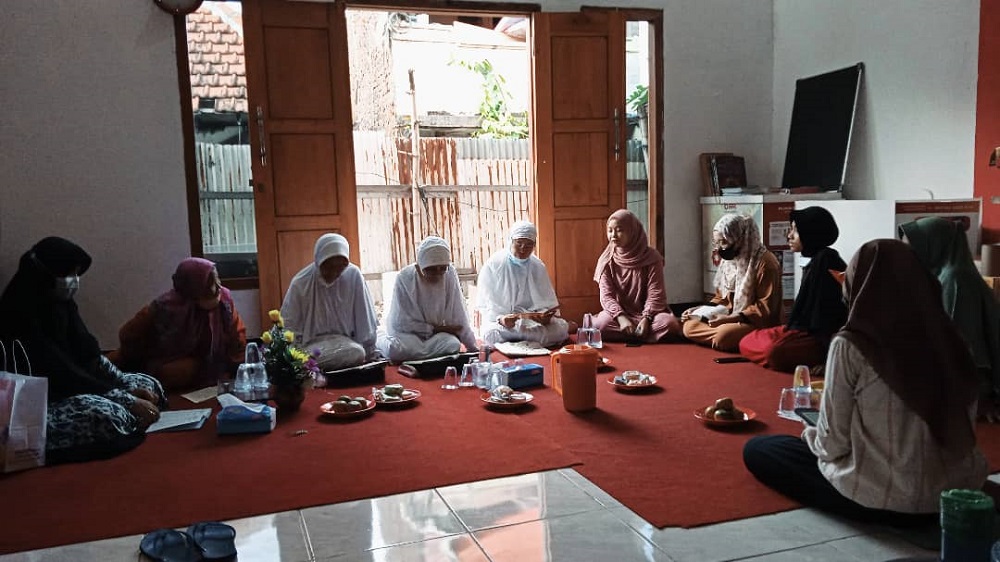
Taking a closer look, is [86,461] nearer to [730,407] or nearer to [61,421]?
[61,421]

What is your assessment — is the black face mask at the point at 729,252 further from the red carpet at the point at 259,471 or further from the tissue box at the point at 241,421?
the tissue box at the point at 241,421

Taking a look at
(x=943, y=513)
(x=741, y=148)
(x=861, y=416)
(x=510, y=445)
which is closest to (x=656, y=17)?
(x=741, y=148)

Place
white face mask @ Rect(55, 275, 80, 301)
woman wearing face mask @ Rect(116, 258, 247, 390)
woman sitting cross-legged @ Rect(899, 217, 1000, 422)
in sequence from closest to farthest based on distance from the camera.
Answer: woman sitting cross-legged @ Rect(899, 217, 1000, 422)
white face mask @ Rect(55, 275, 80, 301)
woman wearing face mask @ Rect(116, 258, 247, 390)

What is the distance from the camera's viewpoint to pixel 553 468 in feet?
9.12

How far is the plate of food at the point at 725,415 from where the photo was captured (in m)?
3.16

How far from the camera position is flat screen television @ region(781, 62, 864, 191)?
555cm

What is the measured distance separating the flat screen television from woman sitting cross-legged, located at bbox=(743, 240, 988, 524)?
156 inches

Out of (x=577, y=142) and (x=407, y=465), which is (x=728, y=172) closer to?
(x=577, y=142)

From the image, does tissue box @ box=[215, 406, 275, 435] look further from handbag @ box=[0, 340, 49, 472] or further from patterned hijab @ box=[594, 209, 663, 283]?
patterned hijab @ box=[594, 209, 663, 283]

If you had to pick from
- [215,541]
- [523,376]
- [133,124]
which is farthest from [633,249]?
[215,541]

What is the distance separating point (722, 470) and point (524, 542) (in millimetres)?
910

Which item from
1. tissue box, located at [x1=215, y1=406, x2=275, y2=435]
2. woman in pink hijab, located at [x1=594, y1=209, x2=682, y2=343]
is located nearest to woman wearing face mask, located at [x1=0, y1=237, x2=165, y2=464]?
tissue box, located at [x1=215, y1=406, x2=275, y2=435]

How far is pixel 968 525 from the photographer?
1.65 meters

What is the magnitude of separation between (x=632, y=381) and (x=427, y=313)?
1.52m
